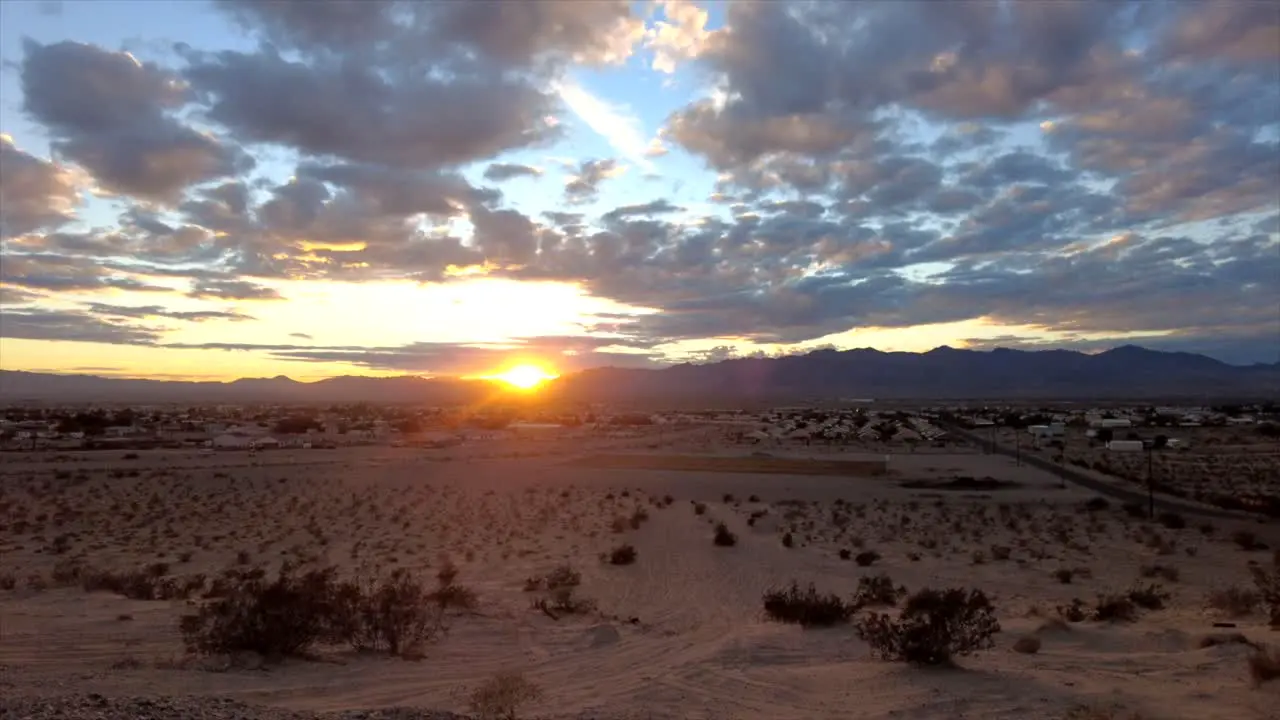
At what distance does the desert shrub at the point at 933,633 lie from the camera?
11.1 metres

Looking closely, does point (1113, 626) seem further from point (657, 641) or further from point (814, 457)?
point (814, 457)

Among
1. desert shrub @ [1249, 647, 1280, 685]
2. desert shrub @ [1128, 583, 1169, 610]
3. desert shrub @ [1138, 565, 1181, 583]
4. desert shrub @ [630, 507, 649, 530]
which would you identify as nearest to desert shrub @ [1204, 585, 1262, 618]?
desert shrub @ [1128, 583, 1169, 610]

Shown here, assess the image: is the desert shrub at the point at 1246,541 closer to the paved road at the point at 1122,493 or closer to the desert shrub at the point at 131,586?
the paved road at the point at 1122,493

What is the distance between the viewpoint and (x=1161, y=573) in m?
20.3

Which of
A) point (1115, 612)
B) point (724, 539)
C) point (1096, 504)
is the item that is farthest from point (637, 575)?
point (1096, 504)

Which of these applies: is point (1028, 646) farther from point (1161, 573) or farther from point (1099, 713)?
point (1161, 573)

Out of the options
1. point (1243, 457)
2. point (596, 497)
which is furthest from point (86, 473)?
point (1243, 457)

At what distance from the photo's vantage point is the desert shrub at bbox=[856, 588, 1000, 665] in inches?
436

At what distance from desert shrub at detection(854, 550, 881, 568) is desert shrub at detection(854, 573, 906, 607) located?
3.79 m

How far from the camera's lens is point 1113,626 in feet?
44.8

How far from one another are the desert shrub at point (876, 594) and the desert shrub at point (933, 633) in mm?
3706

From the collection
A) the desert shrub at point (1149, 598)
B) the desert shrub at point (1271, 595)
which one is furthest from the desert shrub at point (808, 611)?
the desert shrub at point (1271, 595)

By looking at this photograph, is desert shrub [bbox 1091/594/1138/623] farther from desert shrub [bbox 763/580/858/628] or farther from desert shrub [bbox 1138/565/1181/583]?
desert shrub [bbox 1138/565/1181/583]

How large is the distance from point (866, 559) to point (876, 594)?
572 centimetres
